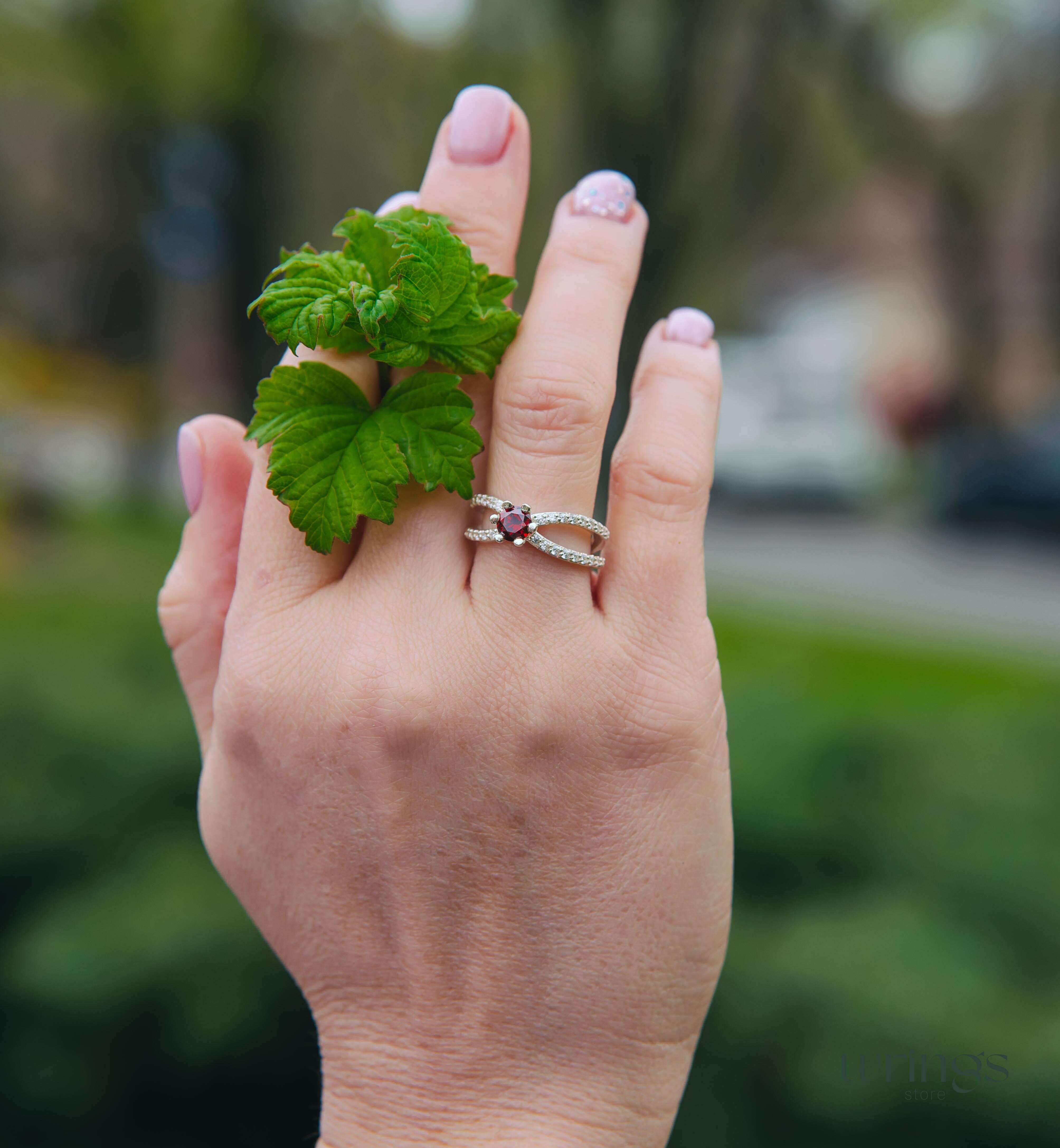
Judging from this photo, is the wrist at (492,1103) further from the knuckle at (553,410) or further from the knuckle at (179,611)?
the knuckle at (553,410)

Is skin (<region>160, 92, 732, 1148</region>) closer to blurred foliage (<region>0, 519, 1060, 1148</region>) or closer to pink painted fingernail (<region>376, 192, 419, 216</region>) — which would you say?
pink painted fingernail (<region>376, 192, 419, 216</region>)

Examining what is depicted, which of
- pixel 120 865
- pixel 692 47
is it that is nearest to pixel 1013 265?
pixel 692 47

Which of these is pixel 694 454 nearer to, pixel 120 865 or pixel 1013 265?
pixel 120 865

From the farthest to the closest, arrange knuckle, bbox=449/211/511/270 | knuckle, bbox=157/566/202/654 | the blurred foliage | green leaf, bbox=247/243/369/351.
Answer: the blurred foliage < knuckle, bbox=157/566/202/654 < knuckle, bbox=449/211/511/270 < green leaf, bbox=247/243/369/351

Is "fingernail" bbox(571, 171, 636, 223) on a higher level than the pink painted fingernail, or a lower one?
higher

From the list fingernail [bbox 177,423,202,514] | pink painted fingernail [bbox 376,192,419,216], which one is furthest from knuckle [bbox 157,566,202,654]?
pink painted fingernail [bbox 376,192,419,216]

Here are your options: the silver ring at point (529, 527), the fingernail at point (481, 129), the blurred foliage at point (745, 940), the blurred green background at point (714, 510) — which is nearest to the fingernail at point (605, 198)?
the fingernail at point (481, 129)

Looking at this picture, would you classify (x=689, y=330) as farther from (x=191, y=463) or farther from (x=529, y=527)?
(x=191, y=463)
